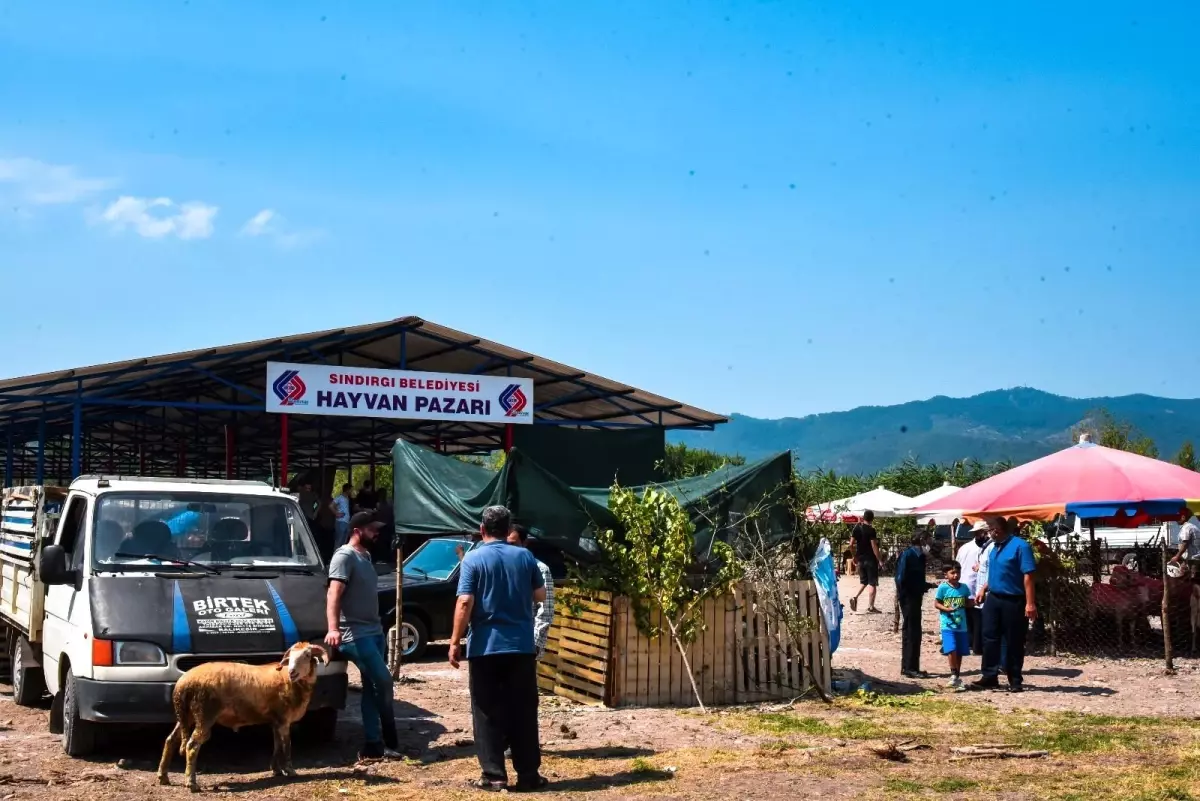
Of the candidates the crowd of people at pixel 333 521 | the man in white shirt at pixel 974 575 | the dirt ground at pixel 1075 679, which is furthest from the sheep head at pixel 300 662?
the crowd of people at pixel 333 521

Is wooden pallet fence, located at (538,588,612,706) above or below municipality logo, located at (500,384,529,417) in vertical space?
below

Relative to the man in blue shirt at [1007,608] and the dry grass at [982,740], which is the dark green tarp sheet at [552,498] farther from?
the man in blue shirt at [1007,608]

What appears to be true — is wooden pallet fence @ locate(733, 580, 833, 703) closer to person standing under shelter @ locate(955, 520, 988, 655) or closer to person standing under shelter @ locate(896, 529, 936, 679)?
person standing under shelter @ locate(896, 529, 936, 679)

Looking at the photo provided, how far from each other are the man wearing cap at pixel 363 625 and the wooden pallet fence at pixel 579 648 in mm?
2990

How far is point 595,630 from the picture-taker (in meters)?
11.2

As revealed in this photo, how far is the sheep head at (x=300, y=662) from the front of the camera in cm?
783

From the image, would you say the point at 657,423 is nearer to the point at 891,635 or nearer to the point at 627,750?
the point at 891,635

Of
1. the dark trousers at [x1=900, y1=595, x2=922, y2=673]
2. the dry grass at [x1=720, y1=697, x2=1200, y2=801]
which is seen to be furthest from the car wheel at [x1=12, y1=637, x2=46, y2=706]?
the dark trousers at [x1=900, y1=595, x2=922, y2=673]

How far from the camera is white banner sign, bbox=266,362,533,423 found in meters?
22.3

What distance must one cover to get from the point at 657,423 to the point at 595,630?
1715 centimetres

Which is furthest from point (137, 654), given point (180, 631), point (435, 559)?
point (435, 559)

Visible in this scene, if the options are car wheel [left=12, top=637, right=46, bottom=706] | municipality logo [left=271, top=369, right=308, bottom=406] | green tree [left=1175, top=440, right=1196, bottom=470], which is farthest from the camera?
green tree [left=1175, top=440, right=1196, bottom=470]

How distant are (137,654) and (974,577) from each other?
1053cm

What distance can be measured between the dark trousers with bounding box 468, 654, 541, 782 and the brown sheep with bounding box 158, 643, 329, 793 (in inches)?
45.8
